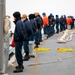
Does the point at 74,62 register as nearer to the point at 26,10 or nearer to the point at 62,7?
the point at 26,10

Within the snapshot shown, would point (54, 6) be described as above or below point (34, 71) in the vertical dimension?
above

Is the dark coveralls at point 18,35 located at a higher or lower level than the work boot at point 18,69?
higher

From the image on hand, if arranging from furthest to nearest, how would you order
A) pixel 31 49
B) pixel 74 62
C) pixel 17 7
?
1. pixel 17 7
2. pixel 31 49
3. pixel 74 62

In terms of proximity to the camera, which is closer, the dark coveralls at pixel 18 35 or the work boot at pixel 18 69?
the dark coveralls at pixel 18 35

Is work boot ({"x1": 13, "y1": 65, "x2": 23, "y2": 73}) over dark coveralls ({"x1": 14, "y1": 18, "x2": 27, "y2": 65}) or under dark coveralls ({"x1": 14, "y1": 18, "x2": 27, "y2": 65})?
under

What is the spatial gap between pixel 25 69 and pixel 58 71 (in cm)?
117

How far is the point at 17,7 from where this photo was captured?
31969mm

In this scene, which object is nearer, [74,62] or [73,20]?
[74,62]

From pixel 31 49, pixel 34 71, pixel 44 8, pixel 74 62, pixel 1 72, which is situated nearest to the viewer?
pixel 1 72

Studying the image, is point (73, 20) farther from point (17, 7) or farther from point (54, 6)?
point (17, 7)

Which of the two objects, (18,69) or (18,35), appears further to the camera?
(18,69)

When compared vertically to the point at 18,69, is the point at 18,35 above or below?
above

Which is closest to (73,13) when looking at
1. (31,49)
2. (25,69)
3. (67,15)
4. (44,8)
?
(67,15)

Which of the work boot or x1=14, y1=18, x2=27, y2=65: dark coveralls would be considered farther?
the work boot
